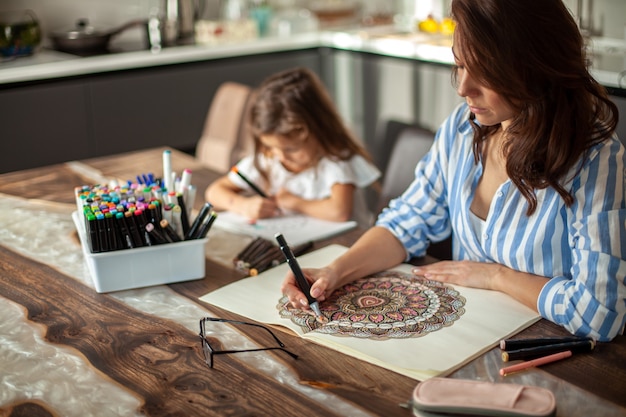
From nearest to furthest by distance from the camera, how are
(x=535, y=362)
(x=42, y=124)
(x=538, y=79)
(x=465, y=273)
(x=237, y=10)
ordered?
1. (x=535, y=362)
2. (x=538, y=79)
3. (x=465, y=273)
4. (x=42, y=124)
5. (x=237, y=10)

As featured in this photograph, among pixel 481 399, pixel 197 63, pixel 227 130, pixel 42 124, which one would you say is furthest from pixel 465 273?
pixel 197 63

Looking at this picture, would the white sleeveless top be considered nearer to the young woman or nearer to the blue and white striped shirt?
the blue and white striped shirt

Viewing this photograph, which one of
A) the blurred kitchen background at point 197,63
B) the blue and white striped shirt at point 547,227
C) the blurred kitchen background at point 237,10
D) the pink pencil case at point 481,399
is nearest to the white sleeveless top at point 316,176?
the blue and white striped shirt at point 547,227

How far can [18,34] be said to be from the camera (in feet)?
11.1

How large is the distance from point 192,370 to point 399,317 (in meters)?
0.36

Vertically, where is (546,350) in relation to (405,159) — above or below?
below

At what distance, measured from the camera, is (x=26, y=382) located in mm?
1223

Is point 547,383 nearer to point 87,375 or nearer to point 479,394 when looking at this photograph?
point 479,394

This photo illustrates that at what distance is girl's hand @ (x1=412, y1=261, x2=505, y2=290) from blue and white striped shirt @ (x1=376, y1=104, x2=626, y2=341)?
6cm

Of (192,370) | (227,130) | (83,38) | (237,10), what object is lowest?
(192,370)

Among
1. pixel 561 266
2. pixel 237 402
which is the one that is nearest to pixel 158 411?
pixel 237 402

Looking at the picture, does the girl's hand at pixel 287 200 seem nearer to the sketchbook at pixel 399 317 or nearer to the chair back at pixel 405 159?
the chair back at pixel 405 159

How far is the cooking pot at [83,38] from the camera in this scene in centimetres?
342

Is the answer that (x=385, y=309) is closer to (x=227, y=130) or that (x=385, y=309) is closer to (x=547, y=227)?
(x=547, y=227)
